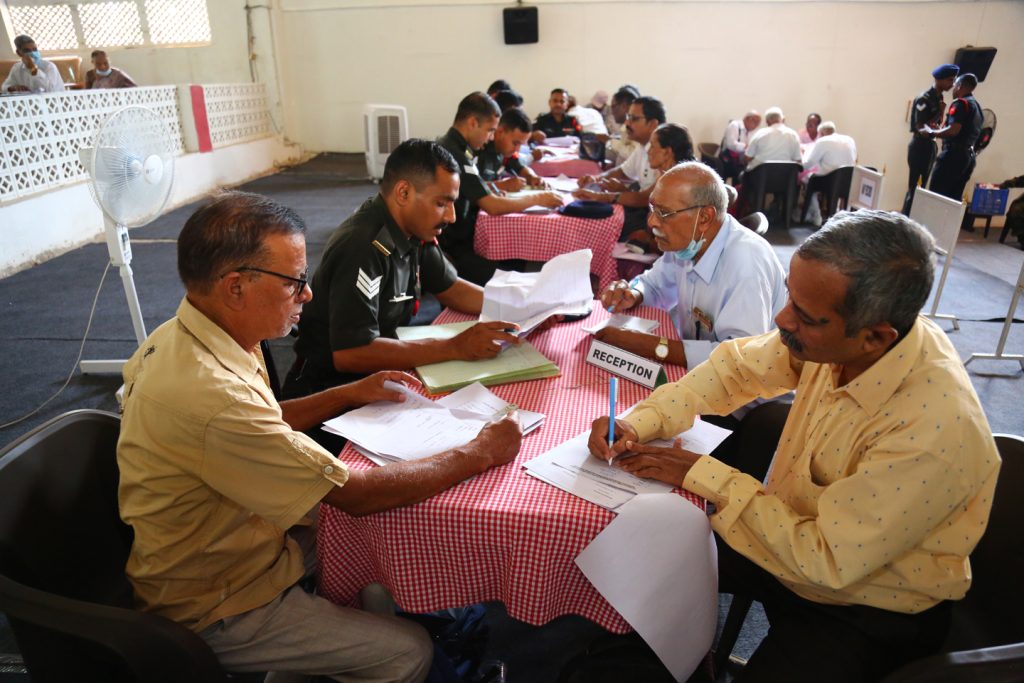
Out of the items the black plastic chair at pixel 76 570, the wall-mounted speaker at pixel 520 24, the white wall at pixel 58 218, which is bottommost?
the white wall at pixel 58 218

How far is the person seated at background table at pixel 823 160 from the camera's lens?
700cm

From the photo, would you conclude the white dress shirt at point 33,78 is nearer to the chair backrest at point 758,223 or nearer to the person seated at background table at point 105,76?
the person seated at background table at point 105,76

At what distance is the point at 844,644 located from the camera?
1130 mm

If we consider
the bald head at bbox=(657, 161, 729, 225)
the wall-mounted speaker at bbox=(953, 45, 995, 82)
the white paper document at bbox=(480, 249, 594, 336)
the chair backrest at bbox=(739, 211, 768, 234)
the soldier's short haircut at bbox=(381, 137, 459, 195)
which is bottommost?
the white paper document at bbox=(480, 249, 594, 336)

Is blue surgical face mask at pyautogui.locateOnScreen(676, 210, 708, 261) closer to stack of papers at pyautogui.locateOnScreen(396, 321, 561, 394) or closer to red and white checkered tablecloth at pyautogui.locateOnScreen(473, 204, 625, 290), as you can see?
stack of papers at pyautogui.locateOnScreen(396, 321, 561, 394)

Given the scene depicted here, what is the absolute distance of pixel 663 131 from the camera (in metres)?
3.61

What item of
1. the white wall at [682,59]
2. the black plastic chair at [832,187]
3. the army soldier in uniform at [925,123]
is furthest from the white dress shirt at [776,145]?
the white wall at [682,59]

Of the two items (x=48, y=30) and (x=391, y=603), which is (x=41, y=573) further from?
(x=48, y=30)

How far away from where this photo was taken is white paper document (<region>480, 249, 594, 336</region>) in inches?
75.5

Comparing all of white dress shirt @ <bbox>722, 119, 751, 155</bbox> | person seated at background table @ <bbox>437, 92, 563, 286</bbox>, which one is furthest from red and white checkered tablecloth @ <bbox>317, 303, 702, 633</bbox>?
white dress shirt @ <bbox>722, 119, 751, 155</bbox>

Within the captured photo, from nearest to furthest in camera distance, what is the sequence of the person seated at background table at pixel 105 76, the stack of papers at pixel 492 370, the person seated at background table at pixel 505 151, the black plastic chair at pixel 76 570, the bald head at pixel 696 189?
the black plastic chair at pixel 76 570
the stack of papers at pixel 492 370
the bald head at pixel 696 189
the person seated at background table at pixel 505 151
the person seated at background table at pixel 105 76

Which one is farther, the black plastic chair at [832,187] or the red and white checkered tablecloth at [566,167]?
the black plastic chair at [832,187]

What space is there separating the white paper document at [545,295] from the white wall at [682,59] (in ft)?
28.7

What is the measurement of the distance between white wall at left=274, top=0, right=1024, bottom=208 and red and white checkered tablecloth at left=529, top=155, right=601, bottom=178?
506 cm
